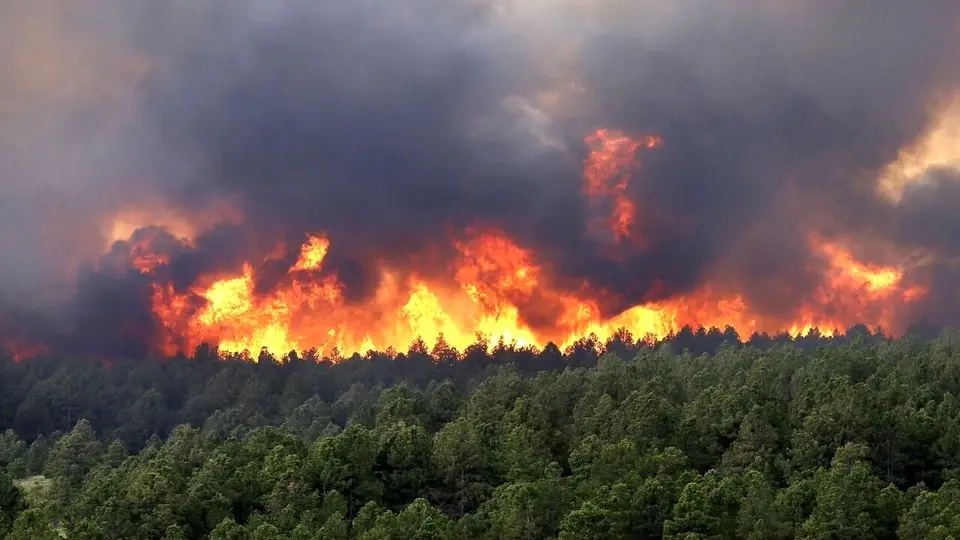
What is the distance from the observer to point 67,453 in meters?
169

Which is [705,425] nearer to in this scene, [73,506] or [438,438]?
[438,438]

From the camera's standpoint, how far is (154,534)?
108 m

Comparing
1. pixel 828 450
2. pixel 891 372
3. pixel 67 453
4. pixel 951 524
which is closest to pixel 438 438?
pixel 828 450

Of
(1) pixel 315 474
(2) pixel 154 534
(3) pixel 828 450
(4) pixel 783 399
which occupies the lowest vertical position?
(2) pixel 154 534

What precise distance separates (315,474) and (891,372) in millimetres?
A: 108048

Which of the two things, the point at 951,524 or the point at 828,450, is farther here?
the point at 828,450

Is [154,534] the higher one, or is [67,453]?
[67,453]

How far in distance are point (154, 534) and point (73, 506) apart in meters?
12.1

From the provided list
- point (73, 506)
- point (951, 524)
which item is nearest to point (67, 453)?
point (73, 506)

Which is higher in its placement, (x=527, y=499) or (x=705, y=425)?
(x=705, y=425)

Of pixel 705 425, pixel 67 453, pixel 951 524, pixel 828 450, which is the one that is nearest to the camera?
pixel 951 524

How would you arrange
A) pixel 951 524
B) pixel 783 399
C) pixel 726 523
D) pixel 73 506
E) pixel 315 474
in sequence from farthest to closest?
pixel 783 399, pixel 315 474, pixel 73 506, pixel 726 523, pixel 951 524

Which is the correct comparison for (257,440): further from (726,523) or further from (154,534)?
(726,523)

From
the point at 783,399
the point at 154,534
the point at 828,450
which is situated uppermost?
the point at 783,399
